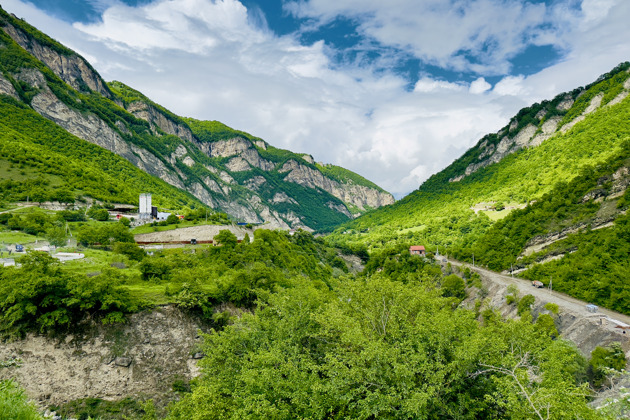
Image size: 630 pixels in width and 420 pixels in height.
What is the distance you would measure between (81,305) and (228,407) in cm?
1894

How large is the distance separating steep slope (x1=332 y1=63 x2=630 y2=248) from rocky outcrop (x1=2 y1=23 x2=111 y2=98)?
173m

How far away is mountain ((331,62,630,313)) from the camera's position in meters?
48.5

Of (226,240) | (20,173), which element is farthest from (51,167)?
(226,240)

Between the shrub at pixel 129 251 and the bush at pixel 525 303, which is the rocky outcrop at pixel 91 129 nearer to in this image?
the shrub at pixel 129 251

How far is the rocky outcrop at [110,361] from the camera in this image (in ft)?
80.9

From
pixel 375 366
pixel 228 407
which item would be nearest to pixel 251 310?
pixel 228 407

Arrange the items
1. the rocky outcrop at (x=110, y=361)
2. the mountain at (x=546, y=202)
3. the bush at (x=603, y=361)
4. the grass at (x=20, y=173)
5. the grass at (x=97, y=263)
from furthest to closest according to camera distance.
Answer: the grass at (x=20, y=173) < the mountain at (x=546, y=202) < the grass at (x=97, y=263) < the bush at (x=603, y=361) < the rocky outcrop at (x=110, y=361)

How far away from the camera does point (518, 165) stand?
130m

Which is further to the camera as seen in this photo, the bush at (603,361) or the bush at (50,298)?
the bush at (603,361)

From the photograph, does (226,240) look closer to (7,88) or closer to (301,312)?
(301,312)

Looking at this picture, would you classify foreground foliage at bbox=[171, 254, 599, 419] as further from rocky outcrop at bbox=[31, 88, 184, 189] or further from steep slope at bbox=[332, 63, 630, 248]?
rocky outcrop at bbox=[31, 88, 184, 189]

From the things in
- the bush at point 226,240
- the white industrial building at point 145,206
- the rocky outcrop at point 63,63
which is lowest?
the bush at point 226,240

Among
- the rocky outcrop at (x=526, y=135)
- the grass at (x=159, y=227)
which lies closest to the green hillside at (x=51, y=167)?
the grass at (x=159, y=227)

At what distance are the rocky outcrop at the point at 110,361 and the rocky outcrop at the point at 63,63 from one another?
18324 cm
